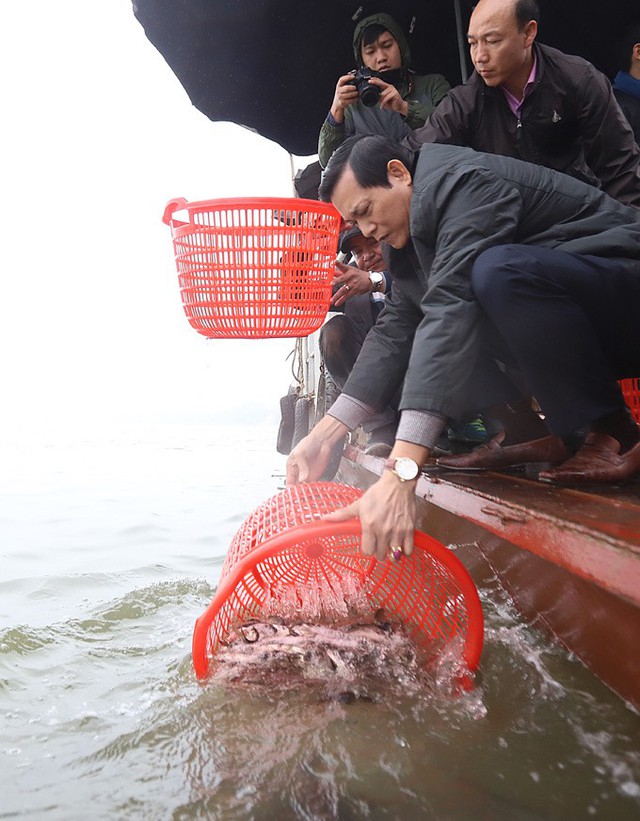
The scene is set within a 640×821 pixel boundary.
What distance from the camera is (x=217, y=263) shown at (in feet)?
8.00

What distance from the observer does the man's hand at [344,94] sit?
304 cm

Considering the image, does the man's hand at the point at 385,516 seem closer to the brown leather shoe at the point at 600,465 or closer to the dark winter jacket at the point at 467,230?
the dark winter jacket at the point at 467,230

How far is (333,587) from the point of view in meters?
2.02

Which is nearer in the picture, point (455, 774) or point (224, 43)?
point (455, 774)

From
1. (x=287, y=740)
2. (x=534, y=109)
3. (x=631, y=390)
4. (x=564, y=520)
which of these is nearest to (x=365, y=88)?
(x=534, y=109)

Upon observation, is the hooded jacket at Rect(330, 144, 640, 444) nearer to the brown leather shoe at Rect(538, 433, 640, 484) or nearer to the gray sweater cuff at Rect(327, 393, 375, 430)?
the brown leather shoe at Rect(538, 433, 640, 484)

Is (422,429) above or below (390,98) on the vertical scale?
below

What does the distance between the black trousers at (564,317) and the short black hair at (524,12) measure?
1301 mm

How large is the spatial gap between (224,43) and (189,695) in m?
3.61

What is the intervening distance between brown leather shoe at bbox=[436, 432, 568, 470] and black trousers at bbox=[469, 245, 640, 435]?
1.25 ft

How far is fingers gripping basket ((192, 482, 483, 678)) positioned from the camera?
1724 millimetres

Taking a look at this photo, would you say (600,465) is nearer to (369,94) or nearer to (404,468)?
(404,468)

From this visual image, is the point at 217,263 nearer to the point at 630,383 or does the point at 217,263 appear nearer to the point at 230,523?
the point at 630,383

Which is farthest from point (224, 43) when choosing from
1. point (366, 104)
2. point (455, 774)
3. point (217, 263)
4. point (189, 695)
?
point (455, 774)
